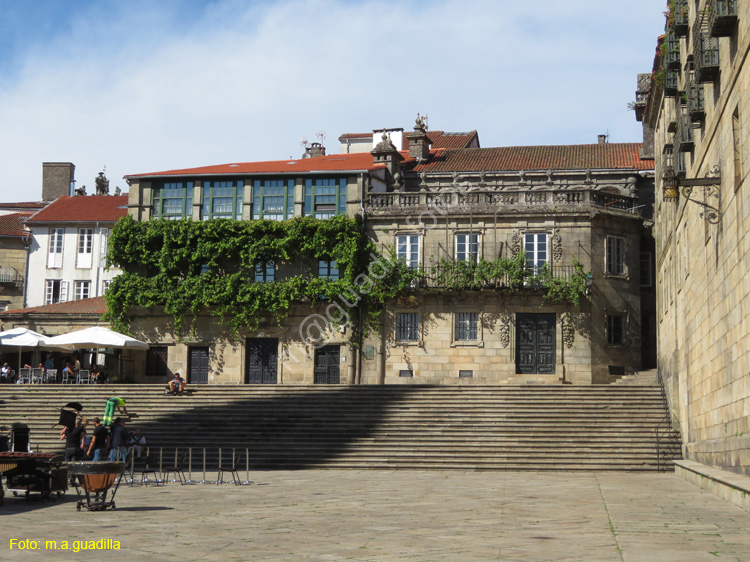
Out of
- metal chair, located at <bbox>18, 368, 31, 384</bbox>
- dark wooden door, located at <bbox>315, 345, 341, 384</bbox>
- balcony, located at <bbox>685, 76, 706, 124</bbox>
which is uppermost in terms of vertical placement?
balcony, located at <bbox>685, 76, 706, 124</bbox>

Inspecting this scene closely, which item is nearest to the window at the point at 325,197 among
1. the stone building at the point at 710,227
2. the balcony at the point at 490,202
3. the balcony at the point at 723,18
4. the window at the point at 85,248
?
the balcony at the point at 490,202

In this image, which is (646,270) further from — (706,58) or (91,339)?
(706,58)

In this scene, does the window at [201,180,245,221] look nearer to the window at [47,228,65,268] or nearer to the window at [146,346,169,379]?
the window at [146,346,169,379]

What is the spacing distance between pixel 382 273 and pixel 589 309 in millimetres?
8572

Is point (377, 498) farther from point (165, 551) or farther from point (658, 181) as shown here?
point (658, 181)

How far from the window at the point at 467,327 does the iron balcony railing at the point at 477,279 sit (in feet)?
3.88

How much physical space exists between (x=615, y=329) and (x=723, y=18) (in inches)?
942

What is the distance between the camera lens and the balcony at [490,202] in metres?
38.5

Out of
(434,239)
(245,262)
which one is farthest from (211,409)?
(434,239)

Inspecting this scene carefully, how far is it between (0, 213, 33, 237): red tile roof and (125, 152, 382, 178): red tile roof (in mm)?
14543

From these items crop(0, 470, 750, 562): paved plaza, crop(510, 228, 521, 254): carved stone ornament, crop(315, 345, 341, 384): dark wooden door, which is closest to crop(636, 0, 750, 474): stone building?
crop(0, 470, 750, 562): paved plaza

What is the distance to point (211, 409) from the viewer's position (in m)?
30.9

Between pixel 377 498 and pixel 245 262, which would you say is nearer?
pixel 377 498

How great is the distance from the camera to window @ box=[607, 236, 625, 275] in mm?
38500
